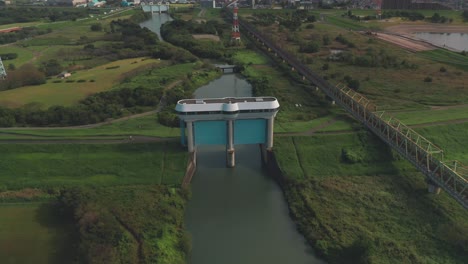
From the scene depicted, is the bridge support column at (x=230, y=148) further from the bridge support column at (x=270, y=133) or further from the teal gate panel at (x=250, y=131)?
the bridge support column at (x=270, y=133)

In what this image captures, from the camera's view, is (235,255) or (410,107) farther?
(410,107)

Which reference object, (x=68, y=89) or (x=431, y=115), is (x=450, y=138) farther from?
(x=68, y=89)

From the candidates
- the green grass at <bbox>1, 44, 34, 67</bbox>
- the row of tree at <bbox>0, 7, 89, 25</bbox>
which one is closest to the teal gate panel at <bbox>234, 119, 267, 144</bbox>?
the green grass at <bbox>1, 44, 34, 67</bbox>

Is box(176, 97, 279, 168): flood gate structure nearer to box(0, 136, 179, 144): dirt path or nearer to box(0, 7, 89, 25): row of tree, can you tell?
box(0, 136, 179, 144): dirt path

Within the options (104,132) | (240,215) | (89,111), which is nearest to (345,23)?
(89,111)

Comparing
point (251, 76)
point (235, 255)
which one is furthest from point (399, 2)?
point (235, 255)

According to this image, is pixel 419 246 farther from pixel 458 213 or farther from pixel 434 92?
pixel 434 92

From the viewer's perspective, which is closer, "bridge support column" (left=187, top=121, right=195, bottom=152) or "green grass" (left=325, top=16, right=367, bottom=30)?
"bridge support column" (left=187, top=121, right=195, bottom=152)
